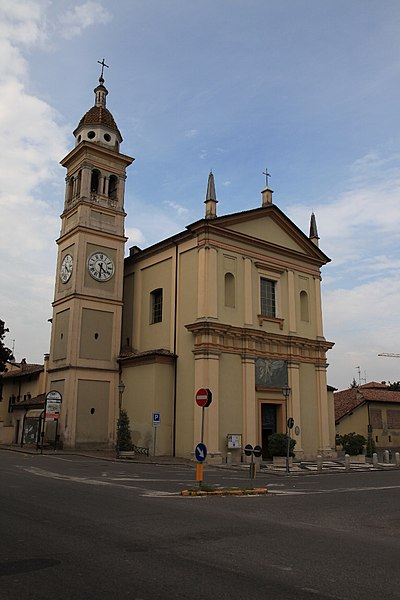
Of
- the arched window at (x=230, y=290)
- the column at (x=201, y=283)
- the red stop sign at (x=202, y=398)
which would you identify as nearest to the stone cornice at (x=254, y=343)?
the column at (x=201, y=283)

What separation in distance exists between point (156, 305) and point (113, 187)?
28.0 ft

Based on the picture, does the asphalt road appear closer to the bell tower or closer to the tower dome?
the bell tower

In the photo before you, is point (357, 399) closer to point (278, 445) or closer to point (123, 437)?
point (278, 445)

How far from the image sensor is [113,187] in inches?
1443

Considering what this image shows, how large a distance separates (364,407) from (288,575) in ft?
146

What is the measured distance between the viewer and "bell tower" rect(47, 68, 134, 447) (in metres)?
31.9

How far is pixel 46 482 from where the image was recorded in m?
15.7

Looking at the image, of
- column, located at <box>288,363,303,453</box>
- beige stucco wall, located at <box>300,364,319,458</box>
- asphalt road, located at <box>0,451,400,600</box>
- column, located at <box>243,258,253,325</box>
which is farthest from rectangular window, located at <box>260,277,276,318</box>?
asphalt road, located at <box>0,451,400,600</box>

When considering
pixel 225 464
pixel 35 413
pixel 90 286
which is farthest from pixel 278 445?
pixel 35 413

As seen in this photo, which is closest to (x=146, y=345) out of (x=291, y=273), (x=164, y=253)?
(x=164, y=253)

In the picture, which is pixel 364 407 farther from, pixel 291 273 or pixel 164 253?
pixel 164 253

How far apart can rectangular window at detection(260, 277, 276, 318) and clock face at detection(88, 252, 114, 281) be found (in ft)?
30.8

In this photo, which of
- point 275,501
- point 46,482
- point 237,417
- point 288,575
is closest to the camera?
point 288,575

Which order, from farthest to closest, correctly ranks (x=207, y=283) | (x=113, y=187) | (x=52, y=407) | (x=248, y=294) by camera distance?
(x=113, y=187), (x=248, y=294), (x=52, y=407), (x=207, y=283)
